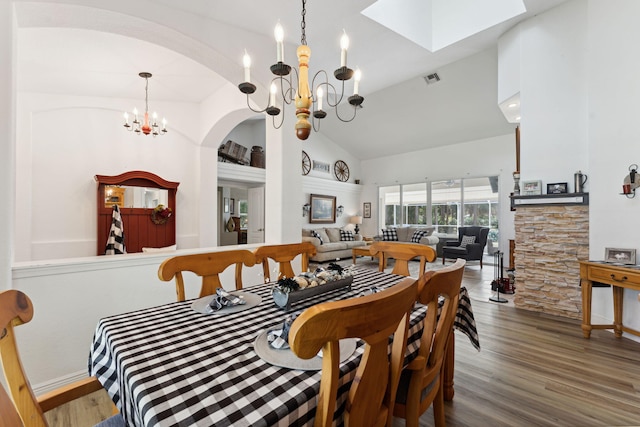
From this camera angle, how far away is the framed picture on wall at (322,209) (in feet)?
27.4

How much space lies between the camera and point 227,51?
2496mm

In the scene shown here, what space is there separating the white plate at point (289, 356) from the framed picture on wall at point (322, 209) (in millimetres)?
7343

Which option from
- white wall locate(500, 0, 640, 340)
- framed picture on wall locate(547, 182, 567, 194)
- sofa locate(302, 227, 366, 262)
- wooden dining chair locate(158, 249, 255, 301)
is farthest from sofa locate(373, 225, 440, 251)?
wooden dining chair locate(158, 249, 255, 301)

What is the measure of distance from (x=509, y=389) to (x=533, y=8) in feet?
13.1

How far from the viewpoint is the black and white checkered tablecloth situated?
2.11ft

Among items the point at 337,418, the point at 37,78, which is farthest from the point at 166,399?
the point at 37,78

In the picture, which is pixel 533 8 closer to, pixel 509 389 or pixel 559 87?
pixel 559 87

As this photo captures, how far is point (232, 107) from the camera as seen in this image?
3.78 m

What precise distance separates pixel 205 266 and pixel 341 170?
8002mm

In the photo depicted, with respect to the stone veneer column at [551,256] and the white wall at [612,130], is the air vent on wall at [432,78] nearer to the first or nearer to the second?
the white wall at [612,130]

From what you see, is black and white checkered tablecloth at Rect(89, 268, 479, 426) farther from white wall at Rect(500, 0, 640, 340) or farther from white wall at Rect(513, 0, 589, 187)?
white wall at Rect(513, 0, 589, 187)

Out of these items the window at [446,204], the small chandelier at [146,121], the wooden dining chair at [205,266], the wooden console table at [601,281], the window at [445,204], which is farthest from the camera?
the window at [446,204]

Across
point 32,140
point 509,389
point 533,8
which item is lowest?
point 509,389

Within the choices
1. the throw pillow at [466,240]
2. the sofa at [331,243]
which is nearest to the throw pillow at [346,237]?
the sofa at [331,243]
